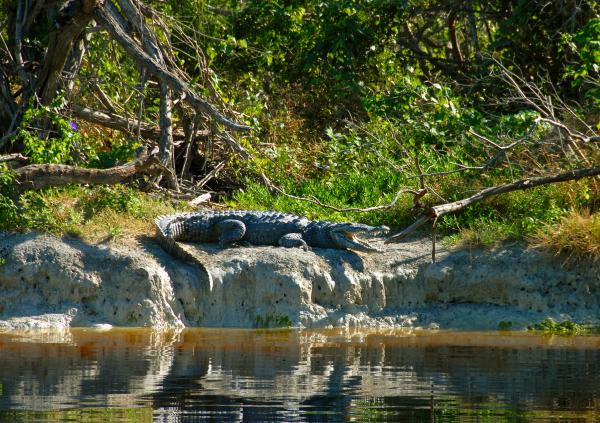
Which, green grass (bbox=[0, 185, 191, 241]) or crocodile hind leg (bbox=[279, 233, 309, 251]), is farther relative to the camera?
crocodile hind leg (bbox=[279, 233, 309, 251])

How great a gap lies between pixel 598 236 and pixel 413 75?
18.1ft

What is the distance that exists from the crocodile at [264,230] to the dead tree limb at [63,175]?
626 mm

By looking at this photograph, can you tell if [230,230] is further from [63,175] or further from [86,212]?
[63,175]

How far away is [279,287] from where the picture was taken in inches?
395

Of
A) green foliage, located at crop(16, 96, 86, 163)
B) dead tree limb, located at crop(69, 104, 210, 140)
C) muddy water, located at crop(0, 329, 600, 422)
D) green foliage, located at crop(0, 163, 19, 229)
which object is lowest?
muddy water, located at crop(0, 329, 600, 422)

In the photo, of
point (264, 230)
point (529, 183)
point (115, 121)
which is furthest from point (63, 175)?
point (529, 183)

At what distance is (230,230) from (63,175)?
1761mm

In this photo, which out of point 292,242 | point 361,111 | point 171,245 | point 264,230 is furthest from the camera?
point 361,111

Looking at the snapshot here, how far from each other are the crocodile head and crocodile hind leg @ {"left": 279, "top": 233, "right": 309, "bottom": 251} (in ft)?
0.98

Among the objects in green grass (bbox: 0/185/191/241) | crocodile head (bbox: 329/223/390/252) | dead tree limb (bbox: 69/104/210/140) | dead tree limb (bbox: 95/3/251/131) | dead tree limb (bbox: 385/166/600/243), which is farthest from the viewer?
dead tree limb (bbox: 69/104/210/140)

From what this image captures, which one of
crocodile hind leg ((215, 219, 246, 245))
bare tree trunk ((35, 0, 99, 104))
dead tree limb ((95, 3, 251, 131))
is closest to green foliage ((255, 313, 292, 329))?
crocodile hind leg ((215, 219, 246, 245))

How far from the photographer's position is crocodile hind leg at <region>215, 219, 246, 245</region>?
1066 cm

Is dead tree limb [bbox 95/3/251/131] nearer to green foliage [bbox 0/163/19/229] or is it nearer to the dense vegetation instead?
the dense vegetation

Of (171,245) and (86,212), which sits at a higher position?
(86,212)
